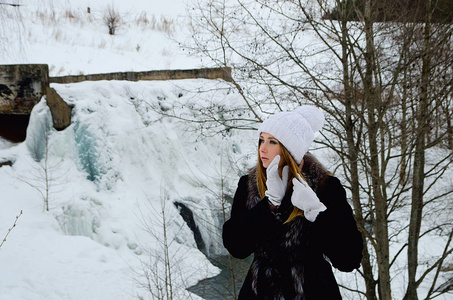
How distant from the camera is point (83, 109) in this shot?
1025 centimetres

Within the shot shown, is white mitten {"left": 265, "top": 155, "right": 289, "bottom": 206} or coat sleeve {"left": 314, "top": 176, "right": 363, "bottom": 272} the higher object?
white mitten {"left": 265, "top": 155, "right": 289, "bottom": 206}

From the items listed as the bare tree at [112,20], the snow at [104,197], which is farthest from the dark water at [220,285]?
the bare tree at [112,20]

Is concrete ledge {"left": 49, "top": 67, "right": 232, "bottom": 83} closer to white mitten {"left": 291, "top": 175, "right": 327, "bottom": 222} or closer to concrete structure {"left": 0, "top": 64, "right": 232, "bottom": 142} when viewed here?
concrete structure {"left": 0, "top": 64, "right": 232, "bottom": 142}

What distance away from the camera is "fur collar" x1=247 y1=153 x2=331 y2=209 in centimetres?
196

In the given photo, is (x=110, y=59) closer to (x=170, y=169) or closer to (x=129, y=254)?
(x=170, y=169)

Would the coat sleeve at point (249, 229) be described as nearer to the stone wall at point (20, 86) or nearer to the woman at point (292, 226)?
the woman at point (292, 226)

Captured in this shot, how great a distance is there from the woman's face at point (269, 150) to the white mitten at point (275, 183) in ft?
0.26

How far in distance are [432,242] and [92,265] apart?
8.63 m

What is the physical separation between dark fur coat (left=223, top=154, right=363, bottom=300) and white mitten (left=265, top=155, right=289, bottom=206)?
0.04m

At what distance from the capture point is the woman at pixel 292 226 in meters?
1.80

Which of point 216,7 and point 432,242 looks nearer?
point 216,7

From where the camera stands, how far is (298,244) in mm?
1878

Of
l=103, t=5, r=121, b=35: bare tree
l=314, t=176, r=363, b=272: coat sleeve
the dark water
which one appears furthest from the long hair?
l=103, t=5, r=121, b=35: bare tree

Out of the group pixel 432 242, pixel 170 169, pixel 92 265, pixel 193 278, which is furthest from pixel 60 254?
pixel 432 242
